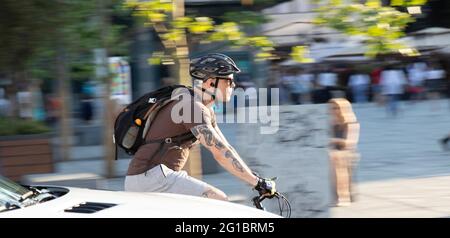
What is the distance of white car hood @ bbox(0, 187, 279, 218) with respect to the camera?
156 inches

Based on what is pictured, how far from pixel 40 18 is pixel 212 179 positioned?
11.2 feet

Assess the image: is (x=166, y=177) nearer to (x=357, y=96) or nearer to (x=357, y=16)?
(x=357, y=16)

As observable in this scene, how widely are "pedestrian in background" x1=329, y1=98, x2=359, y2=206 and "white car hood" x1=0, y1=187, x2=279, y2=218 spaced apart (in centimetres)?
413

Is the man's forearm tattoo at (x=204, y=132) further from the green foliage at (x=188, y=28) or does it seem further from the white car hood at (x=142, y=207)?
the green foliage at (x=188, y=28)

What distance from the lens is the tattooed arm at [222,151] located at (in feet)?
16.3

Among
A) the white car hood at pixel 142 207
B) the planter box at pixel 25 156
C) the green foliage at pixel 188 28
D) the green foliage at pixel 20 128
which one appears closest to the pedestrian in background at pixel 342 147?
the green foliage at pixel 188 28

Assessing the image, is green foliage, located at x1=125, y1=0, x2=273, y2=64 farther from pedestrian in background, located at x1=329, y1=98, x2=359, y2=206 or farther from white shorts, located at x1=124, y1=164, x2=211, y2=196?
white shorts, located at x1=124, y1=164, x2=211, y2=196

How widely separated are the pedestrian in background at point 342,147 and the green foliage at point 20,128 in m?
4.70

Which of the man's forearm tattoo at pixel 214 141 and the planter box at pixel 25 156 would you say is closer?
the man's forearm tattoo at pixel 214 141

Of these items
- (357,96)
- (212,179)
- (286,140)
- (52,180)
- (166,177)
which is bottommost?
(357,96)

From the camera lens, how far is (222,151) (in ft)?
Result: 16.7

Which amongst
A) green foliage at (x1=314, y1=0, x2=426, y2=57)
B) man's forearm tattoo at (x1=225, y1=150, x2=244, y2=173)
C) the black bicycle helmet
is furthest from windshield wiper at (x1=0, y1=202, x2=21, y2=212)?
green foliage at (x1=314, y1=0, x2=426, y2=57)
